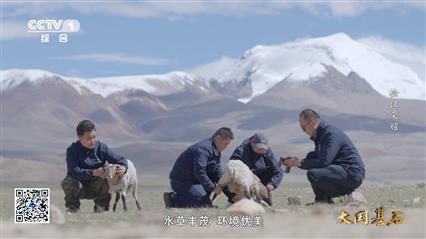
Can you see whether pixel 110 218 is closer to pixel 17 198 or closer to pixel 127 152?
pixel 17 198

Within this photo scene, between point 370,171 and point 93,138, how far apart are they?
13573cm

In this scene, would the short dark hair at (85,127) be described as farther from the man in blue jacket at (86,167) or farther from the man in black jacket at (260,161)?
the man in black jacket at (260,161)

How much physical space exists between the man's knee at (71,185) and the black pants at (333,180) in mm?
3001

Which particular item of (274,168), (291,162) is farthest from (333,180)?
(274,168)

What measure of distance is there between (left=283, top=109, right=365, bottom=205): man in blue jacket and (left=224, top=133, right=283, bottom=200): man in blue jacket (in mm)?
336

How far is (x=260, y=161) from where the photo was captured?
12508mm

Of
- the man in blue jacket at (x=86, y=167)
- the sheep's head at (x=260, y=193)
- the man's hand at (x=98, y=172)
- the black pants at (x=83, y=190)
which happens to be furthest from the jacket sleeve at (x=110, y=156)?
the sheep's head at (x=260, y=193)

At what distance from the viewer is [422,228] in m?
9.45

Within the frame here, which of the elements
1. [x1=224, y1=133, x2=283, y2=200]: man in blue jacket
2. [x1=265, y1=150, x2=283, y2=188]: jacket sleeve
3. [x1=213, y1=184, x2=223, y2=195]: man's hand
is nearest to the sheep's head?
[x1=224, y1=133, x2=283, y2=200]: man in blue jacket

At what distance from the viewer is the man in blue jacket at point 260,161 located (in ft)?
40.7

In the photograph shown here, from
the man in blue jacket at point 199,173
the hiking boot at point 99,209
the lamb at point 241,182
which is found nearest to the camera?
the lamb at point 241,182

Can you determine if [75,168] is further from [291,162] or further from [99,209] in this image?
[291,162]

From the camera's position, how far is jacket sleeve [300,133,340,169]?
12133mm

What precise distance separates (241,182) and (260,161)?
596 mm
